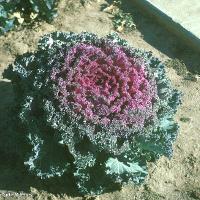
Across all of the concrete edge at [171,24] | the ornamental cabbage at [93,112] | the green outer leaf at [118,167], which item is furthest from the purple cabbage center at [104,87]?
the concrete edge at [171,24]

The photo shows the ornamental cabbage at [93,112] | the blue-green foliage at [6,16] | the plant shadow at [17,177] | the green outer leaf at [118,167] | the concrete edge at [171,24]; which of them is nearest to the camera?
the ornamental cabbage at [93,112]

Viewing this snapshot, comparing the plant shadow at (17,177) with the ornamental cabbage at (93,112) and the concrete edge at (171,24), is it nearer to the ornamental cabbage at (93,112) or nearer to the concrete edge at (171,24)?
the ornamental cabbage at (93,112)

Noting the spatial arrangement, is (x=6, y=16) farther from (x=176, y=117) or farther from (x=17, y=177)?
(x=176, y=117)

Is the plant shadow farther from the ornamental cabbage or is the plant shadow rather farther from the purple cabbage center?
the purple cabbage center

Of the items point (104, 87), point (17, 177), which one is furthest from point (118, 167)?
point (17, 177)

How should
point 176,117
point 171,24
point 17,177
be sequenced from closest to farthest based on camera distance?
point 17,177 → point 176,117 → point 171,24

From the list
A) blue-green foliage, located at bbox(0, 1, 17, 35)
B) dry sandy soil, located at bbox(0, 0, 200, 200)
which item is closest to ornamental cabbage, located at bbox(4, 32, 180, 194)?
dry sandy soil, located at bbox(0, 0, 200, 200)

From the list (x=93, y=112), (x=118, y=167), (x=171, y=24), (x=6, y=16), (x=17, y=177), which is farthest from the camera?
(x=171, y=24)
